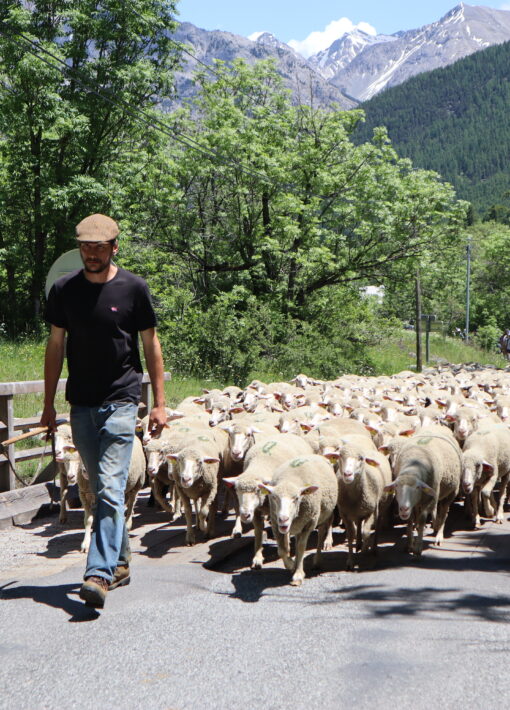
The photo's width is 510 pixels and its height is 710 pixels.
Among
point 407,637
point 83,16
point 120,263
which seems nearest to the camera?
point 407,637

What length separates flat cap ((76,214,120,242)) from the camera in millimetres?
5098

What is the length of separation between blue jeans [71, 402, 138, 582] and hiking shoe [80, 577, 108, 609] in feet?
0.15

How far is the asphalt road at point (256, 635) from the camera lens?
3770 mm

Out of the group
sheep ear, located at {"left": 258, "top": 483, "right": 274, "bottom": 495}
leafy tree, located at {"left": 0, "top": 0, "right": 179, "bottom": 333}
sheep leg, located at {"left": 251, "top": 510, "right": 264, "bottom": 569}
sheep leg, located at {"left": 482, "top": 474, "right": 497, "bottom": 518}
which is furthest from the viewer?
leafy tree, located at {"left": 0, "top": 0, "right": 179, "bottom": 333}

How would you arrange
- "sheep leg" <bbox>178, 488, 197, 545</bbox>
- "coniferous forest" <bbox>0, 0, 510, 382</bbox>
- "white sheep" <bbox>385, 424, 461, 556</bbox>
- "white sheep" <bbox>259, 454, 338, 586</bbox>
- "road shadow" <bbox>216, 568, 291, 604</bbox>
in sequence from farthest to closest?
"coniferous forest" <bbox>0, 0, 510, 382</bbox> < "sheep leg" <bbox>178, 488, 197, 545</bbox> < "white sheep" <bbox>385, 424, 461, 556</bbox> < "white sheep" <bbox>259, 454, 338, 586</bbox> < "road shadow" <bbox>216, 568, 291, 604</bbox>

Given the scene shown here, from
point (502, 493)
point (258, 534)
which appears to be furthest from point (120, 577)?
point (502, 493)

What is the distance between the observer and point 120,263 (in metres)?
25.3

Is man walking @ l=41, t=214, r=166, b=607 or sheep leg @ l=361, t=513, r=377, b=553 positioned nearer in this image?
man walking @ l=41, t=214, r=166, b=607

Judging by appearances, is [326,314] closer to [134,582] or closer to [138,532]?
[138,532]

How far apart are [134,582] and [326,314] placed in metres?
24.8

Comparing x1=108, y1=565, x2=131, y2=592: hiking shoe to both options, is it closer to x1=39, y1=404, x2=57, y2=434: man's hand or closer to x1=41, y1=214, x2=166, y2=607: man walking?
x1=41, y1=214, x2=166, y2=607: man walking

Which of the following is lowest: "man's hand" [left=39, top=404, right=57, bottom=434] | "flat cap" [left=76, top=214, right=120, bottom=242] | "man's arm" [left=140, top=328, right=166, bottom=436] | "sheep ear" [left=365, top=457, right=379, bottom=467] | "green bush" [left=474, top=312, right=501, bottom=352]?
"sheep ear" [left=365, top=457, right=379, bottom=467]

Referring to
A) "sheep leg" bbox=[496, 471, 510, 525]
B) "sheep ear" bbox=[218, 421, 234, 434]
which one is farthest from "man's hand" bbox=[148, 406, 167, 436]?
"sheep leg" bbox=[496, 471, 510, 525]

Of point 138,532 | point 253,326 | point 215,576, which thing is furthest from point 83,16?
point 215,576
